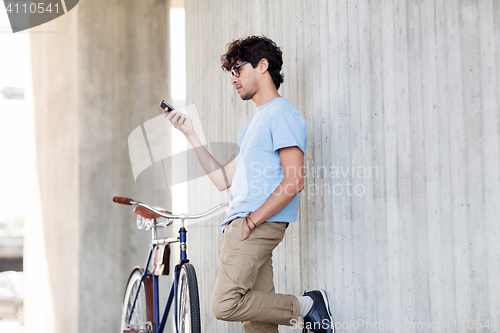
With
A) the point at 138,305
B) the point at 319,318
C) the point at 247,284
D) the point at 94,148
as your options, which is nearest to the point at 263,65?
the point at 247,284

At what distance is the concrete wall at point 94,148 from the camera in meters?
4.30

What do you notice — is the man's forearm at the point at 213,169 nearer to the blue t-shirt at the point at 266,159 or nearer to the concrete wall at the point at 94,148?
the blue t-shirt at the point at 266,159

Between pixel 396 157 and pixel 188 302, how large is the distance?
3.79 ft

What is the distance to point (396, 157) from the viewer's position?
1812mm

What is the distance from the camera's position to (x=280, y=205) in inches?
73.5

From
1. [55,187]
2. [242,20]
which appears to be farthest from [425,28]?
[55,187]

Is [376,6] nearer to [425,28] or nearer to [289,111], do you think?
[425,28]

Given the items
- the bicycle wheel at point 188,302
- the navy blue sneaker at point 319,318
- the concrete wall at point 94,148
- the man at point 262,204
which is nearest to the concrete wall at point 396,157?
the navy blue sneaker at point 319,318

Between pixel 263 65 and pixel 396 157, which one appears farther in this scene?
pixel 263 65

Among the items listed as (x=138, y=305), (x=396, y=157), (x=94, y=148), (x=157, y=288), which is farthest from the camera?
(x=94, y=148)

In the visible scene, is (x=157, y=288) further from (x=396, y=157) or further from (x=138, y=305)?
(x=396, y=157)

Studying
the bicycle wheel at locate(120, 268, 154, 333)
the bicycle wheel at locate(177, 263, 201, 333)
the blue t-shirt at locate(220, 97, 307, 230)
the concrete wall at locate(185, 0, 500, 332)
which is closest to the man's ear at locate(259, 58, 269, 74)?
the blue t-shirt at locate(220, 97, 307, 230)

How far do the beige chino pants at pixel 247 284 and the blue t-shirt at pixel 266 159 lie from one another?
7 centimetres

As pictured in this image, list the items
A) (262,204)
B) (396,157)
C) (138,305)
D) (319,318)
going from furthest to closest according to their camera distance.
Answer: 1. (138,305)
2. (319,318)
3. (262,204)
4. (396,157)
